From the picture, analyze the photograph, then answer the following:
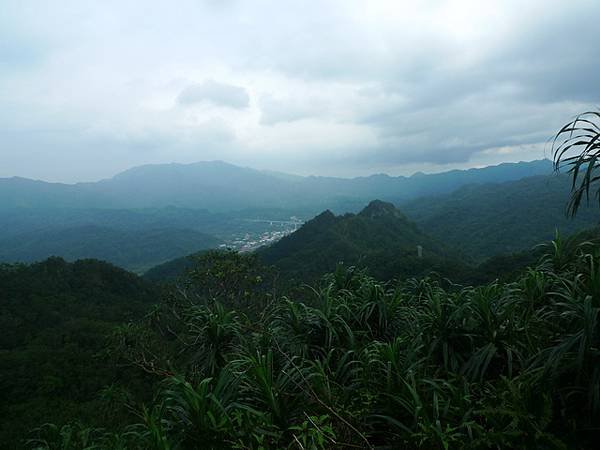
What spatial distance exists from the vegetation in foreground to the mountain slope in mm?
91541

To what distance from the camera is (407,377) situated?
2.52 metres

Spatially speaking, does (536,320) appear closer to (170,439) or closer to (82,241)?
(170,439)

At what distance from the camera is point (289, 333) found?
12.6 ft

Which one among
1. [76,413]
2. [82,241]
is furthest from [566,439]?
[82,241]

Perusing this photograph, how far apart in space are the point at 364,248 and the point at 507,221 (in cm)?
3505

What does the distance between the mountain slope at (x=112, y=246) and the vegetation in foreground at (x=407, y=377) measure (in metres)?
91.5

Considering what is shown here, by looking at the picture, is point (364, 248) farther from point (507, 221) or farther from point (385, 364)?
point (385, 364)

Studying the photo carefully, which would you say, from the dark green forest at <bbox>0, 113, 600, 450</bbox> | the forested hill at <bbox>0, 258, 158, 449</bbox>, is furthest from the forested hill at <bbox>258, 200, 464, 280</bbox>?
the dark green forest at <bbox>0, 113, 600, 450</bbox>

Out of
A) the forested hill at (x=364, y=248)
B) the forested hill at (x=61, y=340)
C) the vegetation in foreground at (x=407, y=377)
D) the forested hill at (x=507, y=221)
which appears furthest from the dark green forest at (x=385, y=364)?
the forested hill at (x=507, y=221)

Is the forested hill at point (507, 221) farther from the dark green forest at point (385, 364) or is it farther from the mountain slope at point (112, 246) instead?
the mountain slope at point (112, 246)

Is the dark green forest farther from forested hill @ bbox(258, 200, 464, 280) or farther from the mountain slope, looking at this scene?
the mountain slope

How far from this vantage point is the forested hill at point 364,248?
36.8 m

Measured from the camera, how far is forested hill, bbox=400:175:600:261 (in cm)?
5844

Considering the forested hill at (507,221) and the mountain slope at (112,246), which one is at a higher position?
the forested hill at (507,221)
